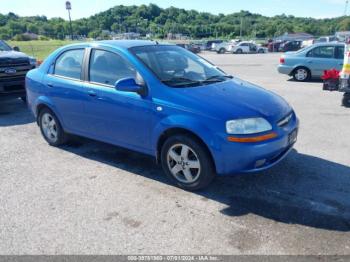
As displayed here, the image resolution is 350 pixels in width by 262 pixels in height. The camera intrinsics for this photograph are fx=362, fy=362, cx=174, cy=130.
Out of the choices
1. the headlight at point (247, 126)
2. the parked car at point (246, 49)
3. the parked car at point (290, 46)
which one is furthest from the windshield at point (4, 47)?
the parked car at point (290, 46)

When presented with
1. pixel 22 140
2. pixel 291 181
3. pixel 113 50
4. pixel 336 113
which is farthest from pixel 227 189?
pixel 336 113

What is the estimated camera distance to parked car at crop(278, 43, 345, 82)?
12516 millimetres

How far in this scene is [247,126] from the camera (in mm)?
3900

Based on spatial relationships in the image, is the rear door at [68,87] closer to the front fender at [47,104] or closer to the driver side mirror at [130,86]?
the front fender at [47,104]

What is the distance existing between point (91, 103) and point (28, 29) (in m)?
129

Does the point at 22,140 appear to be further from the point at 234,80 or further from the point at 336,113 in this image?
the point at 336,113

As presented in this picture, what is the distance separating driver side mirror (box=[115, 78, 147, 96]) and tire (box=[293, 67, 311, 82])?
401 inches

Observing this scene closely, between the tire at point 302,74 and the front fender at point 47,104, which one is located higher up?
the front fender at point 47,104

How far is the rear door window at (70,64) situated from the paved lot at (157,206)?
124 centimetres

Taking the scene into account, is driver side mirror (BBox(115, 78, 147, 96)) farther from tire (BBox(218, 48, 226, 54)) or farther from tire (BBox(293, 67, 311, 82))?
tire (BBox(218, 48, 226, 54))

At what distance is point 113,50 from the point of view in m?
4.81

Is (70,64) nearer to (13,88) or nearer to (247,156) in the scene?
(247,156)

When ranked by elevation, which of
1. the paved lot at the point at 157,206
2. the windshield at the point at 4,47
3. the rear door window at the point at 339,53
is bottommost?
the paved lot at the point at 157,206

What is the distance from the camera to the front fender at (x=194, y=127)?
3.88 meters
